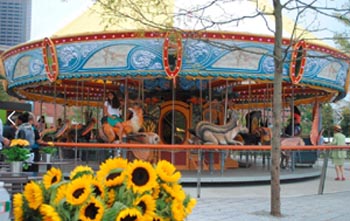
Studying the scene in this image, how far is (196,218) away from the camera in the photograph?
7.32 m

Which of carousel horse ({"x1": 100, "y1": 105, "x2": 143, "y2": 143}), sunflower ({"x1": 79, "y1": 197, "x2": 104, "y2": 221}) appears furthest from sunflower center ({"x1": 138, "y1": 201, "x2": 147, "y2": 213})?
carousel horse ({"x1": 100, "y1": 105, "x2": 143, "y2": 143})

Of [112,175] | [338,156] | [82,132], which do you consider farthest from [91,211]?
[82,132]

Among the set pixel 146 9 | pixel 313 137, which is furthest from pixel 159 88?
pixel 146 9

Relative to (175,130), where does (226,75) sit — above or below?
above

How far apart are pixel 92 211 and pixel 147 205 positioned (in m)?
0.39

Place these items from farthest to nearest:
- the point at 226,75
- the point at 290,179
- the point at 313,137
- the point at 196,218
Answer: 1. the point at 313,137
2. the point at 290,179
3. the point at 226,75
4. the point at 196,218

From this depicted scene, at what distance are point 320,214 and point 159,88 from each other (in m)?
8.80

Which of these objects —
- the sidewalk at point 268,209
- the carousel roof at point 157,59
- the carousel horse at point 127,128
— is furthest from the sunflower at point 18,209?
the carousel horse at point 127,128

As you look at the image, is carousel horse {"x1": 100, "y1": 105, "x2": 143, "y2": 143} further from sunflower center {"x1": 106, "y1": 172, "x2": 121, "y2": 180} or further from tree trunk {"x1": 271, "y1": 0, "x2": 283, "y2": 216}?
sunflower center {"x1": 106, "y1": 172, "x2": 121, "y2": 180}

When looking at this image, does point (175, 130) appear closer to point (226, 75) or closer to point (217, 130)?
point (217, 130)

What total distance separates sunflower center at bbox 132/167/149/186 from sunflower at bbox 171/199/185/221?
279 millimetres

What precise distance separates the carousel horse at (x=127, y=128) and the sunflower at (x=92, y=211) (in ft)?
35.8

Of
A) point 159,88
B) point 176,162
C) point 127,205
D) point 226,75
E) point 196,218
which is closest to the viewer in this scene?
point 127,205

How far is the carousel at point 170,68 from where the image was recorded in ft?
40.1
